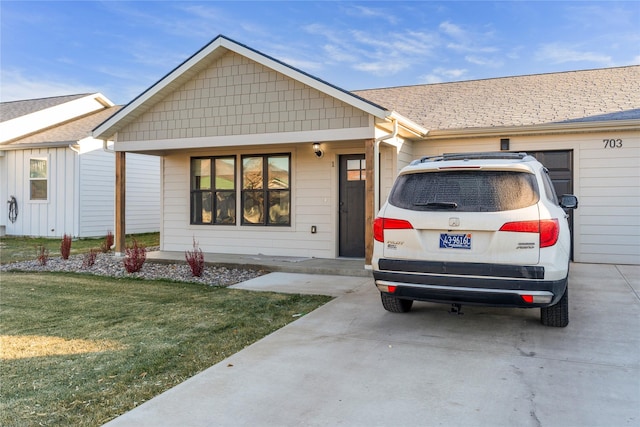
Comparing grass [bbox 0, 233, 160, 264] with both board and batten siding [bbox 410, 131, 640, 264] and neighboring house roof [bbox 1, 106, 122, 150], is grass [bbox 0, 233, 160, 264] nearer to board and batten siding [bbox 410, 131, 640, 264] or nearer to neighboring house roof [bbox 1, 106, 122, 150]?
neighboring house roof [bbox 1, 106, 122, 150]

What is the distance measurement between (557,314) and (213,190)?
838 cm

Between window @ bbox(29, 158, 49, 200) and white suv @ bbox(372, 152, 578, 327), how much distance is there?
606 inches

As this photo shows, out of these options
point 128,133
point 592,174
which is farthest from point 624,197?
point 128,133

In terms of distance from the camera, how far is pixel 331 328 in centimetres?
487

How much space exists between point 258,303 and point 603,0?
37.4 ft

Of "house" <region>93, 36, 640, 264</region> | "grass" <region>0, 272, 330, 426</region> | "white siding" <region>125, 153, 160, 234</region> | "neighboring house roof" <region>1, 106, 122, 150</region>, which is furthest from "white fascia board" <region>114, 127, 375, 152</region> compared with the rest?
"white siding" <region>125, 153, 160, 234</region>

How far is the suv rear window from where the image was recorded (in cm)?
404

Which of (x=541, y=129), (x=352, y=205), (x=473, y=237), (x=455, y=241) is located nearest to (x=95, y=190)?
(x=352, y=205)

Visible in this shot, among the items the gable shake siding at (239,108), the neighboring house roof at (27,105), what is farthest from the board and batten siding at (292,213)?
the neighboring house roof at (27,105)

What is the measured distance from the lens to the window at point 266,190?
10.5 meters

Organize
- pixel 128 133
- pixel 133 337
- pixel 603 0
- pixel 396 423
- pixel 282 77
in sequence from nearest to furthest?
pixel 396 423
pixel 133 337
pixel 282 77
pixel 128 133
pixel 603 0

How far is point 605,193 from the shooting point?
9156mm

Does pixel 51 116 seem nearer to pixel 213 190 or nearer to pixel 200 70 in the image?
pixel 213 190

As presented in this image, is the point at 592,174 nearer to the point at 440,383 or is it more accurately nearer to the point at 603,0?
the point at 603,0
